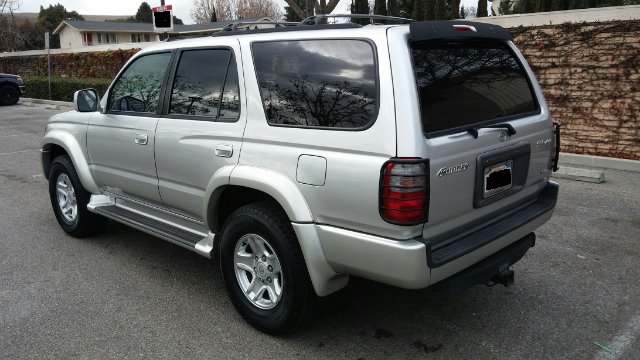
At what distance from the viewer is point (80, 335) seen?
338 cm

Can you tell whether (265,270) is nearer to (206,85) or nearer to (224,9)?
(206,85)

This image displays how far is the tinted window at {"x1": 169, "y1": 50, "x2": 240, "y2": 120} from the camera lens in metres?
3.50

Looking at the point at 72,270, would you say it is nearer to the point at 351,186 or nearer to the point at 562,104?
the point at 351,186

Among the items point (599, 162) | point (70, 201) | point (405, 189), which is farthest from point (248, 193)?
point (599, 162)

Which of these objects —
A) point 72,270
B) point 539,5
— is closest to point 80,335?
point 72,270

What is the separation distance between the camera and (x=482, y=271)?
2990 millimetres

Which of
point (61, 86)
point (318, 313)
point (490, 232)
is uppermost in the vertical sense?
point (61, 86)

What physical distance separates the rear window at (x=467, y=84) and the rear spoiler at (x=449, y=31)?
58 mm

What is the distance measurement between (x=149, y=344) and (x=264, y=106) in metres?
1.63

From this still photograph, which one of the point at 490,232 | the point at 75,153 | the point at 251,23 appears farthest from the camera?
the point at 75,153

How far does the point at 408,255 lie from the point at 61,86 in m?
22.6

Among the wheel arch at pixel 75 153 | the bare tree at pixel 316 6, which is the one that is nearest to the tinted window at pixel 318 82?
the wheel arch at pixel 75 153

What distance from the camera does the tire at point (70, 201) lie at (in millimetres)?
4984

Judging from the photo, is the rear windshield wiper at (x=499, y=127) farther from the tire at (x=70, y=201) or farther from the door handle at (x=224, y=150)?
the tire at (x=70, y=201)
